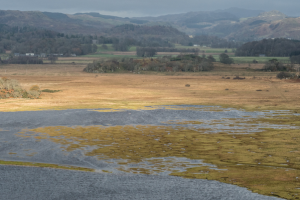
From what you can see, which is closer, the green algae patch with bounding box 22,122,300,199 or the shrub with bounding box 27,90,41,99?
the green algae patch with bounding box 22,122,300,199

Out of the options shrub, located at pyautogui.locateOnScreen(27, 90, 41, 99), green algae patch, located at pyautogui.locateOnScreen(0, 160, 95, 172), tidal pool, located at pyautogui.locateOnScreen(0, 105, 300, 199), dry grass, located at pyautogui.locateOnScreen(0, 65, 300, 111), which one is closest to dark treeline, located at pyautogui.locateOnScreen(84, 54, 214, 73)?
dry grass, located at pyautogui.locateOnScreen(0, 65, 300, 111)

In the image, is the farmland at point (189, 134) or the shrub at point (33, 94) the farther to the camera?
the shrub at point (33, 94)

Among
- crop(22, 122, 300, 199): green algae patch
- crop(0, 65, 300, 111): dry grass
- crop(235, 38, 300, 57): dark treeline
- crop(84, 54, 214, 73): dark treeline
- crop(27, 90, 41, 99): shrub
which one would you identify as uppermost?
crop(235, 38, 300, 57): dark treeline

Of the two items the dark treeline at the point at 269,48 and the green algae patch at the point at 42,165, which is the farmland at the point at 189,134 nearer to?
the green algae patch at the point at 42,165

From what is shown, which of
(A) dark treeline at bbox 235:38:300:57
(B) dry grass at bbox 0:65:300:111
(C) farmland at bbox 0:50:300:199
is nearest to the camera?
(C) farmland at bbox 0:50:300:199

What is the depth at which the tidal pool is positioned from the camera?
1117cm

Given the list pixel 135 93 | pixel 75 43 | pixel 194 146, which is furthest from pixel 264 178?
pixel 75 43

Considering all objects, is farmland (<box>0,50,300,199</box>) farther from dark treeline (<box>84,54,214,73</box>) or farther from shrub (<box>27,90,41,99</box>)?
dark treeline (<box>84,54,214,73</box>)

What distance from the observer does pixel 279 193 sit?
9.55 metres

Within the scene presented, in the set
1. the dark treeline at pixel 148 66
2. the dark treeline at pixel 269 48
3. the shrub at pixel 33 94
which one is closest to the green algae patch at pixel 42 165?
the shrub at pixel 33 94

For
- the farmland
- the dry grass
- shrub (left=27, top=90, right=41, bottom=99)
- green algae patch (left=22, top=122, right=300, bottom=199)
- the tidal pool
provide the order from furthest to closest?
shrub (left=27, top=90, right=41, bottom=99) < the dry grass < the farmland < the tidal pool < green algae patch (left=22, top=122, right=300, bottom=199)

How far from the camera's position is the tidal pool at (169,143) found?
36.7ft

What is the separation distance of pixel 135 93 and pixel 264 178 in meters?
21.7

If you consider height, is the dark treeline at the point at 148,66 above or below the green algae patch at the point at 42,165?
above
